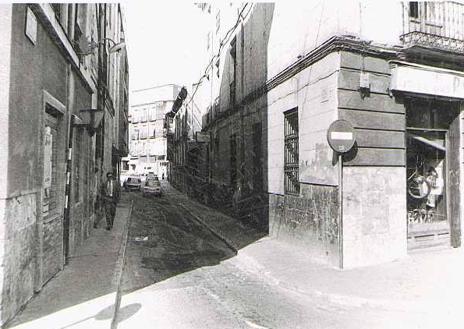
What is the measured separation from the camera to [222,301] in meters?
5.19

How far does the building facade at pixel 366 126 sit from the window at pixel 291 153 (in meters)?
0.03

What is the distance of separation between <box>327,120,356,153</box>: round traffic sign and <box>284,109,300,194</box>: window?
2291 millimetres

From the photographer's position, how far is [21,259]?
4555mm

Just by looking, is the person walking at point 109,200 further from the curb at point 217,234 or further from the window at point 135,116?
the window at point 135,116

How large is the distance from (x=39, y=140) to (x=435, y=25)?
8.06 m

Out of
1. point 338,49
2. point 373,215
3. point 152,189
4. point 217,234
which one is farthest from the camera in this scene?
point 152,189

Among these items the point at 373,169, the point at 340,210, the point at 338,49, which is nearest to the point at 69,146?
the point at 340,210

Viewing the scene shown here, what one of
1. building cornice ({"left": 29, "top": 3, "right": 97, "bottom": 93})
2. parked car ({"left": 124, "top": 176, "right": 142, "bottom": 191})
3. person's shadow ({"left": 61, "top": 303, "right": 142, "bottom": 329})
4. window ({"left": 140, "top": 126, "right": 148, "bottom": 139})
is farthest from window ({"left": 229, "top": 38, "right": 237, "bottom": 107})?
window ({"left": 140, "top": 126, "right": 148, "bottom": 139})

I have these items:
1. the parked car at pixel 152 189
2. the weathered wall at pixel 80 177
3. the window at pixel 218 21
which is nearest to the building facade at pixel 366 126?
the weathered wall at pixel 80 177

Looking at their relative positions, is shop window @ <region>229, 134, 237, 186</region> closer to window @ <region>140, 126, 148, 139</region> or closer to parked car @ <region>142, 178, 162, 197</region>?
parked car @ <region>142, 178, 162, 197</region>

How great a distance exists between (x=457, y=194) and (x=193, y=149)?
18306mm

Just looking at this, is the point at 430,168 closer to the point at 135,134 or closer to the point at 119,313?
the point at 119,313

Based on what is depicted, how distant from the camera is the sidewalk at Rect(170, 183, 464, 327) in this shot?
4.91 meters

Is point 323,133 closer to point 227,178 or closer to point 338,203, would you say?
point 338,203
